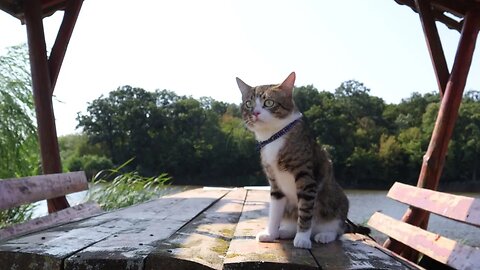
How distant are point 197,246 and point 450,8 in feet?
11.9

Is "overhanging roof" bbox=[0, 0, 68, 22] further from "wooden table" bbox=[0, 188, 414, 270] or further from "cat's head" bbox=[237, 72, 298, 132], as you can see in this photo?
"cat's head" bbox=[237, 72, 298, 132]

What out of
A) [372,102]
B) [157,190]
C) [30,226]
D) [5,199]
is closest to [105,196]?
[157,190]

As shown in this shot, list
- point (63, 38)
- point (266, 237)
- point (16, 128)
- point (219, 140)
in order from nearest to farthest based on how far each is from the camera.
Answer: point (266, 237) < point (63, 38) < point (16, 128) < point (219, 140)

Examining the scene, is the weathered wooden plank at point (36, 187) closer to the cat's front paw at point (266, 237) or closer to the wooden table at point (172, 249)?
the wooden table at point (172, 249)

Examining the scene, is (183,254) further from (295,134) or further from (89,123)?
(89,123)

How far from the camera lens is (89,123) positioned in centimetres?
2522

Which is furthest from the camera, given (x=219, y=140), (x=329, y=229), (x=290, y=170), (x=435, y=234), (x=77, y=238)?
(x=219, y=140)

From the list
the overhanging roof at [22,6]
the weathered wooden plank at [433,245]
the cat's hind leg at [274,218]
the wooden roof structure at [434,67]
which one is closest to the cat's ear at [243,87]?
the cat's hind leg at [274,218]

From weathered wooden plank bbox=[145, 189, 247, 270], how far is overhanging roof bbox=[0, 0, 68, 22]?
2.89 metres

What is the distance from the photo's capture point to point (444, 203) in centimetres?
273

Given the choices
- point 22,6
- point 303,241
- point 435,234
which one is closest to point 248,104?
point 303,241

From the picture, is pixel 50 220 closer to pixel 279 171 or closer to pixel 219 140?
pixel 279 171

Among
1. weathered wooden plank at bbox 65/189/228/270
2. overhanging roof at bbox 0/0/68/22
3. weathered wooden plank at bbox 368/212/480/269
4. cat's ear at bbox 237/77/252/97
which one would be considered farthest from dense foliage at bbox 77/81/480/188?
cat's ear at bbox 237/77/252/97

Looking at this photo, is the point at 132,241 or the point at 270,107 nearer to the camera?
the point at 132,241
